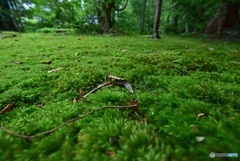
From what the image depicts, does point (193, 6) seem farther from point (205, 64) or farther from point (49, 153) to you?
point (49, 153)

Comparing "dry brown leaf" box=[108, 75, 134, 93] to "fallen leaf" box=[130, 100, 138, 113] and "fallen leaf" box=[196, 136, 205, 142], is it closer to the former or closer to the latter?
"fallen leaf" box=[130, 100, 138, 113]

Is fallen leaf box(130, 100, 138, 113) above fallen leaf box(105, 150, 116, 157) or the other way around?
the other way around

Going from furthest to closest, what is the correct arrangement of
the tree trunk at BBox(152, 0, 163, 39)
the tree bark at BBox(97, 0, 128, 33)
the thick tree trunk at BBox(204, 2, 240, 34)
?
the tree bark at BBox(97, 0, 128, 33) → the thick tree trunk at BBox(204, 2, 240, 34) → the tree trunk at BBox(152, 0, 163, 39)

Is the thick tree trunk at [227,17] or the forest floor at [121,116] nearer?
the forest floor at [121,116]

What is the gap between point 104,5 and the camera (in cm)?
1251

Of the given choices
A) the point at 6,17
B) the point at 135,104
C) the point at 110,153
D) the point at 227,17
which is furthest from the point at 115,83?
the point at 6,17

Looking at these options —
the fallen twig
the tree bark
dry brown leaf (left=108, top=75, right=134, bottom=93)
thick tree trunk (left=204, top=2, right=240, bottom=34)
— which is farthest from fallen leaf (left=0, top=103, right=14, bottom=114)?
thick tree trunk (left=204, top=2, right=240, bottom=34)

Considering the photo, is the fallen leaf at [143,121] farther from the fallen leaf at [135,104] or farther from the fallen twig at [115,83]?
the fallen twig at [115,83]

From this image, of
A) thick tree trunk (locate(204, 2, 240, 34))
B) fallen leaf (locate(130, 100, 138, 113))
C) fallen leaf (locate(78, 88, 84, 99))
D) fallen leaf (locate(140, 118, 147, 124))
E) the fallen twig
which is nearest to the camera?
fallen leaf (locate(140, 118, 147, 124))

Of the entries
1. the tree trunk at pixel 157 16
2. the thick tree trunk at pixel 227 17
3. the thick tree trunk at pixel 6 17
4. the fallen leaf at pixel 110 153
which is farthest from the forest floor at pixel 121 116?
the thick tree trunk at pixel 6 17

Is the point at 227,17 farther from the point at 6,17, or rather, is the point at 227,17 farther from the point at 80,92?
the point at 6,17

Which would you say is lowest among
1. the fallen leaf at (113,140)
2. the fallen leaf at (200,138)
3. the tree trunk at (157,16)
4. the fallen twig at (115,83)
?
the fallen twig at (115,83)

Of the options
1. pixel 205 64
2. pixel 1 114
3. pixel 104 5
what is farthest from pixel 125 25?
pixel 1 114

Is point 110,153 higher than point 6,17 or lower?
lower
